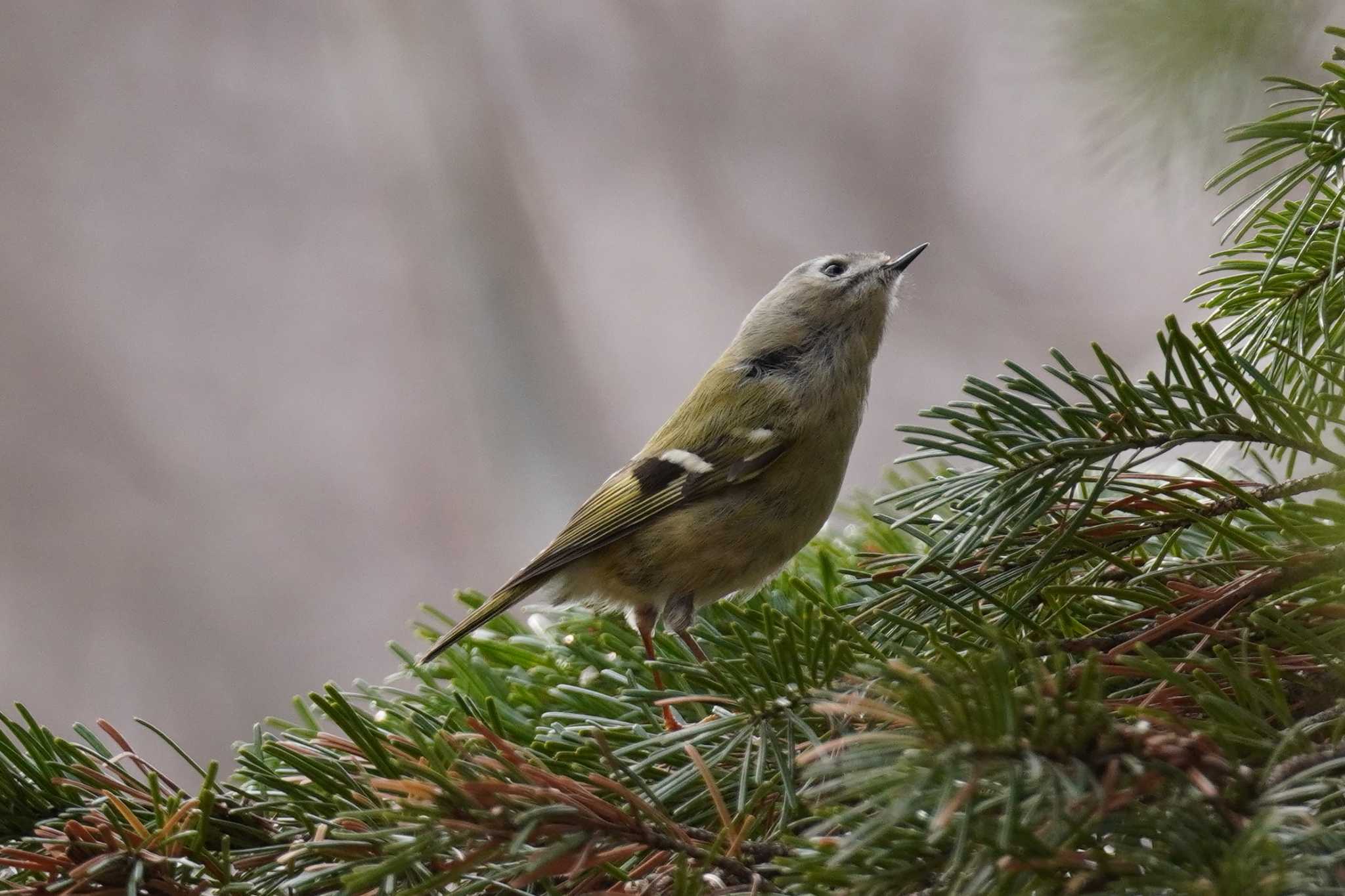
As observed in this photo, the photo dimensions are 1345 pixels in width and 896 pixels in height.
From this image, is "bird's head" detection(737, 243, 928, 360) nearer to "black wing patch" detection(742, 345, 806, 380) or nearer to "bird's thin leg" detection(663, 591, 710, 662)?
"black wing patch" detection(742, 345, 806, 380)

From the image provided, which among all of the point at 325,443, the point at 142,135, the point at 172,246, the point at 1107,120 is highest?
the point at 142,135

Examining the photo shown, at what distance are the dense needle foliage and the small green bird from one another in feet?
1.59

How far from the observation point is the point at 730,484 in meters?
1.39

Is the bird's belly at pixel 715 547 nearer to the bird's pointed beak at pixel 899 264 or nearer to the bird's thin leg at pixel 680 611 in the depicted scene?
the bird's thin leg at pixel 680 611

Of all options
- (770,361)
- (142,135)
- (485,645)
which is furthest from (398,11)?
(485,645)

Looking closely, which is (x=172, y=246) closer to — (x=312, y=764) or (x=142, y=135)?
(x=142, y=135)

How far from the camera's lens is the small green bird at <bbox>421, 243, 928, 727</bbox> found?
1.35 m

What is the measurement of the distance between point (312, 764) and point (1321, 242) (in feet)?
2.35

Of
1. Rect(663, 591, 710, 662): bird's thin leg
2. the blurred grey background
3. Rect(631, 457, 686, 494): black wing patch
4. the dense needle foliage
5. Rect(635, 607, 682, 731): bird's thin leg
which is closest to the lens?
the dense needle foliage

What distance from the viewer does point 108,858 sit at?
0.59m

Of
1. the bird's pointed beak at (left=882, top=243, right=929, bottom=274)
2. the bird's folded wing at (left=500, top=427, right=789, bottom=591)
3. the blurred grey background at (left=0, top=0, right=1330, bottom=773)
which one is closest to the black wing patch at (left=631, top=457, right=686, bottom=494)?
the bird's folded wing at (left=500, top=427, right=789, bottom=591)

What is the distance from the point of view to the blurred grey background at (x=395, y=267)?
381cm

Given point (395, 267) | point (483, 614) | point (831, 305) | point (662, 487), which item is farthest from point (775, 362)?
point (395, 267)

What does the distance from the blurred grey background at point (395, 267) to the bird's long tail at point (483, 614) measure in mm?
2164
